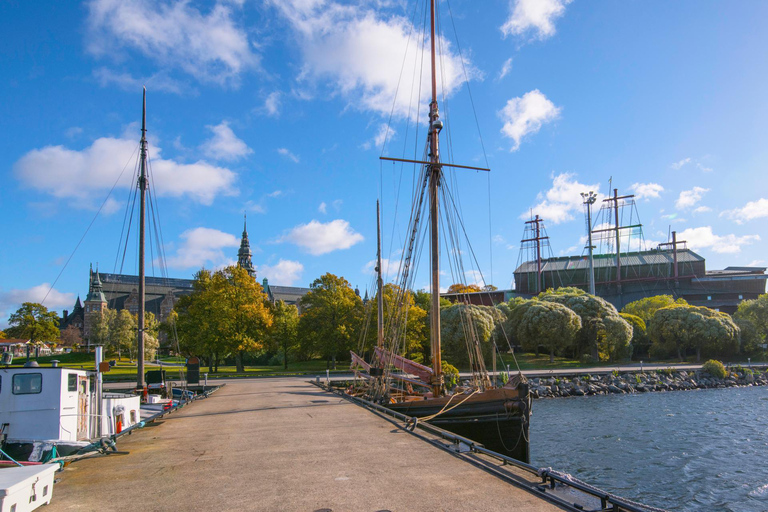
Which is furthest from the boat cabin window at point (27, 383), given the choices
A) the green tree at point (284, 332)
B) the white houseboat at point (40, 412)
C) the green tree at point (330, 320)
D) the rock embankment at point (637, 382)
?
the green tree at point (284, 332)

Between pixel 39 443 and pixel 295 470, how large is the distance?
828 cm

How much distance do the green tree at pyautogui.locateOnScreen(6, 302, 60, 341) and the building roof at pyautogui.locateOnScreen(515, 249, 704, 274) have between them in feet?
263

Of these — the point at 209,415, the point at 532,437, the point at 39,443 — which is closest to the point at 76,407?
the point at 39,443

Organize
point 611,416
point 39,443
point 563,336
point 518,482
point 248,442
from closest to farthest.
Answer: point 518,482, point 248,442, point 39,443, point 611,416, point 563,336

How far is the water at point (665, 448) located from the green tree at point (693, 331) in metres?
24.6

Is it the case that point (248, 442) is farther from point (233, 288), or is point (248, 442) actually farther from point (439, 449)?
point (233, 288)

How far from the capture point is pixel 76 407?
14344mm

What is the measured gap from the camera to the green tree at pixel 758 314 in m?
60.4

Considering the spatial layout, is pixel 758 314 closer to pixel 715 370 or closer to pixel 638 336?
pixel 638 336

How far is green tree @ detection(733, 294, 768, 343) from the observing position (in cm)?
6044

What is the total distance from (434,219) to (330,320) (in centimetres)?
3376

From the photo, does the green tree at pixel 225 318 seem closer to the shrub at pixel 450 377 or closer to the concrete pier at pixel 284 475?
the shrub at pixel 450 377

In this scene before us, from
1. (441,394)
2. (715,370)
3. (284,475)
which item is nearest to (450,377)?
(441,394)

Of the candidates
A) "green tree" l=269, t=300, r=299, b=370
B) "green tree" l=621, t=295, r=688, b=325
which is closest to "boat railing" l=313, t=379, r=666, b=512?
"green tree" l=269, t=300, r=299, b=370
